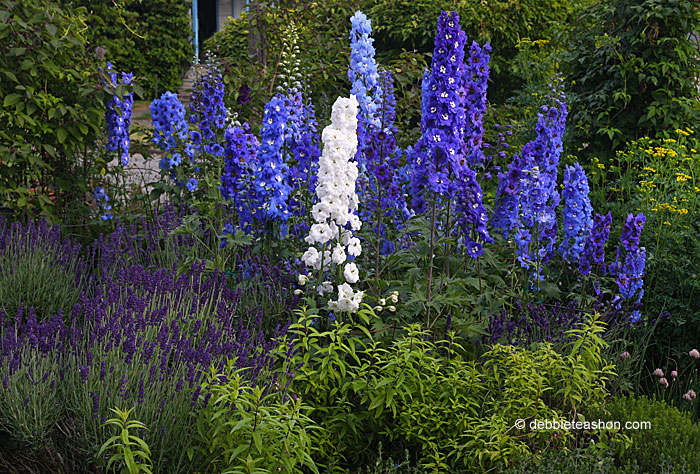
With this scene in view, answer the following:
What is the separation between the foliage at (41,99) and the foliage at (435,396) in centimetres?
281

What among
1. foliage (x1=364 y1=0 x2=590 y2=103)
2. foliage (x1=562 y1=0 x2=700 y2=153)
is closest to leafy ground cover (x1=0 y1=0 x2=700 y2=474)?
foliage (x1=562 y1=0 x2=700 y2=153)

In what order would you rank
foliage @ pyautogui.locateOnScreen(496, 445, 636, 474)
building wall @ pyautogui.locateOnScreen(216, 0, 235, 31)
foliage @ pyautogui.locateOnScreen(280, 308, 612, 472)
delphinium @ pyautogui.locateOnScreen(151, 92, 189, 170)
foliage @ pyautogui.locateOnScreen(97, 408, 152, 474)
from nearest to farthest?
foliage @ pyautogui.locateOnScreen(97, 408, 152, 474)
foliage @ pyautogui.locateOnScreen(496, 445, 636, 474)
foliage @ pyautogui.locateOnScreen(280, 308, 612, 472)
delphinium @ pyautogui.locateOnScreen(151, 92, 189, 170)
building wall @ pyautogui.locateOnScreen(216, 0, 235, 31)

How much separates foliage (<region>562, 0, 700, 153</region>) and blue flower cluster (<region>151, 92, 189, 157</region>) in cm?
325

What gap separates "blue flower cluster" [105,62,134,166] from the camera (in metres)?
5.20

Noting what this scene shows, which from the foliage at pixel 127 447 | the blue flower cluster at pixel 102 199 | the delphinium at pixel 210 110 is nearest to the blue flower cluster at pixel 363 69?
the delphinium at pixel 210 110

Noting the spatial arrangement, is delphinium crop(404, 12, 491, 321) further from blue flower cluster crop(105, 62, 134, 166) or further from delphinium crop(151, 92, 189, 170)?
blue flower cluster crop(105, 62, 134, 166)

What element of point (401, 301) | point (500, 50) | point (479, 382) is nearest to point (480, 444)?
point (479, 382)

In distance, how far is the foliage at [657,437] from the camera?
296 centimetres

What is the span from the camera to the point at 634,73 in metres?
5.59

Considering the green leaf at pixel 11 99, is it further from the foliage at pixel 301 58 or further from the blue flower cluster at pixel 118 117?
the foliage at pixel 301 58

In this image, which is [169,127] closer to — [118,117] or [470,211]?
[118,117]

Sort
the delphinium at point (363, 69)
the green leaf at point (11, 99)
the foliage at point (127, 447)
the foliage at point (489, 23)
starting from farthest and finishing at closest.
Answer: the foliage at point (489, 23) < the green leaf at point (11, 99) < the delphinium at point (363, 69) < the foliage at point (127, 447)

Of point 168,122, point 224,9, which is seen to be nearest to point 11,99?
point 168,122

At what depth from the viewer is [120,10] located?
18.7 ft
